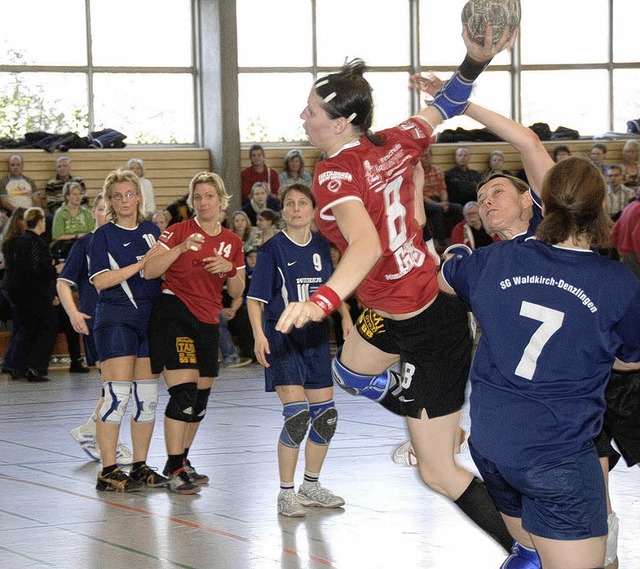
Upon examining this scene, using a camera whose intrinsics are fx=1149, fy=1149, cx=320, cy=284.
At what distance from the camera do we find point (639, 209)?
6980 mm

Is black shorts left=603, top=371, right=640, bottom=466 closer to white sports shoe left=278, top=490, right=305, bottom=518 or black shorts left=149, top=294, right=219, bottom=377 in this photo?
white sports shoe left=278, top=490, right=305, bottom=518

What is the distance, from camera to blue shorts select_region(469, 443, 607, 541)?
3283 millimetres

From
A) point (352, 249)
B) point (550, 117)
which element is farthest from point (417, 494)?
point (550, 117)

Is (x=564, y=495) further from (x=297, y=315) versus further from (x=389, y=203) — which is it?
(x=389, y=203)

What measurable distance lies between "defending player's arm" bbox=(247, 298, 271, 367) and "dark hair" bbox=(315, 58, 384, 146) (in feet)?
5.72

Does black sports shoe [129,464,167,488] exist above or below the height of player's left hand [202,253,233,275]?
below

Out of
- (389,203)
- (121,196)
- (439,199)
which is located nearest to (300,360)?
(121,196)

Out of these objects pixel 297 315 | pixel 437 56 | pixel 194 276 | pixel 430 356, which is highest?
pixel 437 56

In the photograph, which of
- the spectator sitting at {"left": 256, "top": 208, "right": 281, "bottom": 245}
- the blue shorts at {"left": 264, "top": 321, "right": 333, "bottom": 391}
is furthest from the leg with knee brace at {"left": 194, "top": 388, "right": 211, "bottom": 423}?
the spectator sitting at {"left": 256, "top": 208, "right": 281, "bottom": 245}

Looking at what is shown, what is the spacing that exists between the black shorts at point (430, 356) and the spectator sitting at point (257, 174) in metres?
11.7

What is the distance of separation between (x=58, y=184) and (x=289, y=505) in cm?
991

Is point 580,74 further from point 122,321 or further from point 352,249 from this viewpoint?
point 352,249

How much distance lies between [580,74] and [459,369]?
16425 millimetres

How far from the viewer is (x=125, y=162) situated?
54.6 ft
